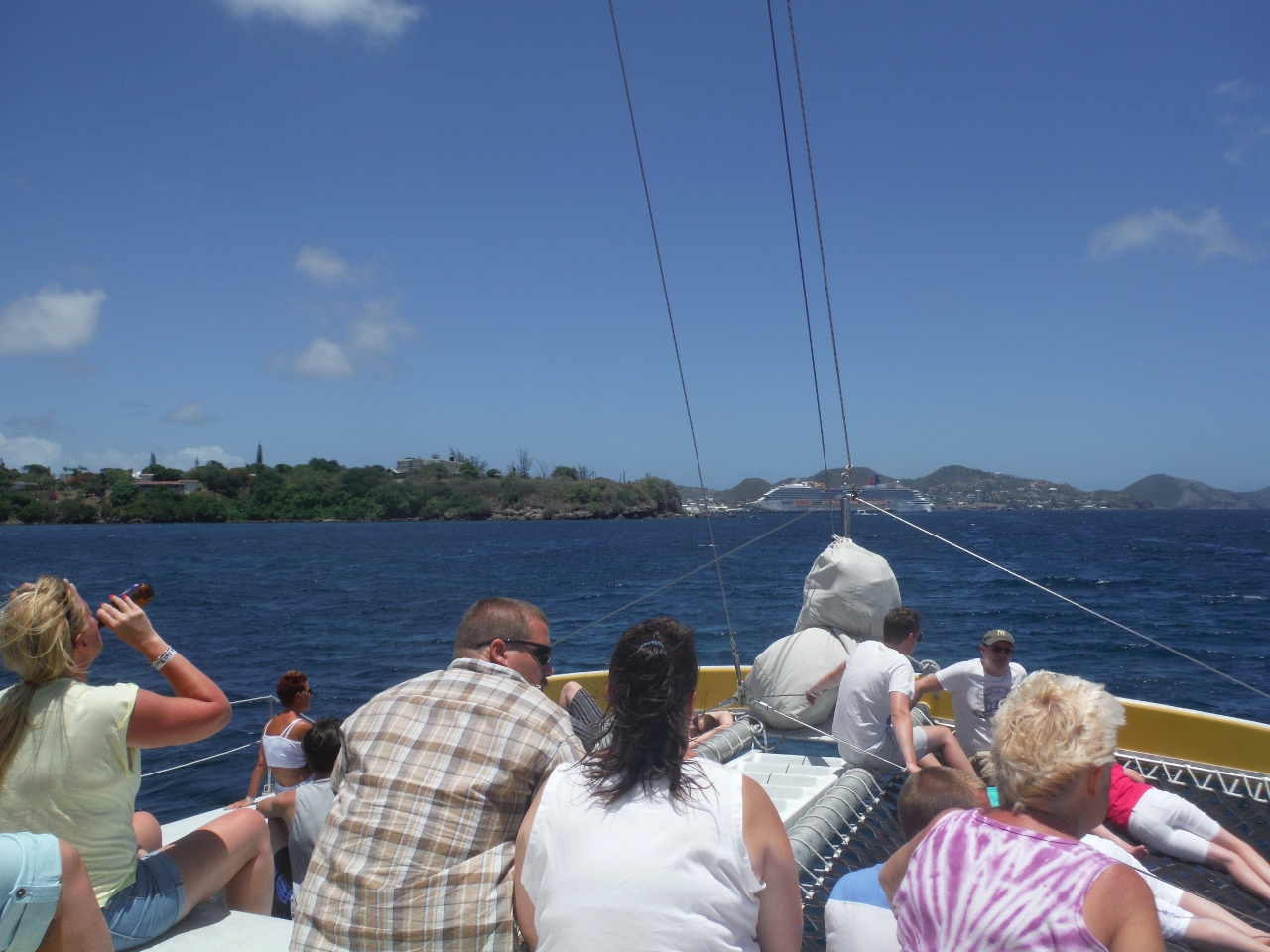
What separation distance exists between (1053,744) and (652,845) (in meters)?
Result: 0.88

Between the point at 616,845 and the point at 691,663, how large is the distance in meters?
0.44

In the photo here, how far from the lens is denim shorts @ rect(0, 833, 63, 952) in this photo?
1938mm

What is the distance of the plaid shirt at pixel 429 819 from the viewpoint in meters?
1.90

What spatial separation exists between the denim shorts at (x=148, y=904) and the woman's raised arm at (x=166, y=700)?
40 cm

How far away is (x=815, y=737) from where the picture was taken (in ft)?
16.5

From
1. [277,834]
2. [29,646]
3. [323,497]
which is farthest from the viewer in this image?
[323,497]

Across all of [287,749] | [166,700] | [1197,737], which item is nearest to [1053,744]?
[166,700]

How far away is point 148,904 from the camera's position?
2.45 metres

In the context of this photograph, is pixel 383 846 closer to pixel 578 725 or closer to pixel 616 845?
pixel 616 845

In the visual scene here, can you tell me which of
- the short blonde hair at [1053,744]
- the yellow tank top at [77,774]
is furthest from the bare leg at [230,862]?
the short blonde hair at [1053,744]

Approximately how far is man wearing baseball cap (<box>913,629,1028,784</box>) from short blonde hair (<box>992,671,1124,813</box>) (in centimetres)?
292

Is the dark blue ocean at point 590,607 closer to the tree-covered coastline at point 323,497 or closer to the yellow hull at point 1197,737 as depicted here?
the yellow hull at point 1197,737

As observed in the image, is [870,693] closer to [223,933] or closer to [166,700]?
[223,933]

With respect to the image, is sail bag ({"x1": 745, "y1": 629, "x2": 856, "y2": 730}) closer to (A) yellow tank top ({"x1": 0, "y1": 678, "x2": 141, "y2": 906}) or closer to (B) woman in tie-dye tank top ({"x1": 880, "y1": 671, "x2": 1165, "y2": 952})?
(B) woman in tie-dye tank top ({"x1": 880, "y1": 671, "x2": 1165, "y2": 952})
